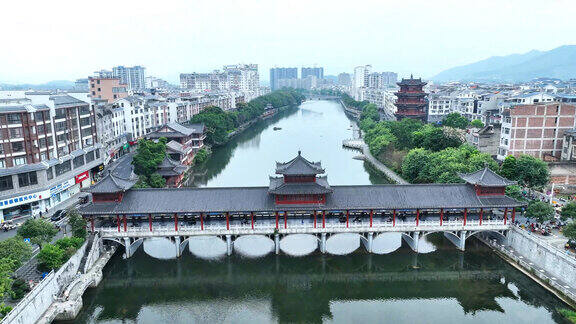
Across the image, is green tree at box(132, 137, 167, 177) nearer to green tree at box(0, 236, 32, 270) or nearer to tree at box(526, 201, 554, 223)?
green tree at box(0, 236, 32, 270)

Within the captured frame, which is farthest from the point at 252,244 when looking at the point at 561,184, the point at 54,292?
the point at 561,184

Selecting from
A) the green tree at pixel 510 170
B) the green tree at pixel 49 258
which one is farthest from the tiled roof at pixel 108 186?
the green tree at pixel 510 170

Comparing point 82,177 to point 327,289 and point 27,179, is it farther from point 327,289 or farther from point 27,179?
point 327,289

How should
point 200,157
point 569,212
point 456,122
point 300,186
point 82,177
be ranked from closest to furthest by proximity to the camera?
point 300,186, point 569,212, point 82,177, point 200,157, point 456,122

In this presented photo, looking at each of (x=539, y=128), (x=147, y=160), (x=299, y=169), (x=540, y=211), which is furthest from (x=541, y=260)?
(x=147, y=160)

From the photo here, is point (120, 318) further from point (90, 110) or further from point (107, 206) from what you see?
point (90, 110)

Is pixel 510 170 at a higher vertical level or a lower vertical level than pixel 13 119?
lower

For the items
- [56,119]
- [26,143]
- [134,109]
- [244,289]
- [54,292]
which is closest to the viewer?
[54,292]
